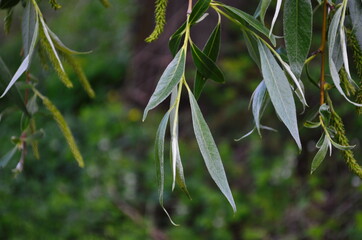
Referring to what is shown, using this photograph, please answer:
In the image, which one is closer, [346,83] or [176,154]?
[176,154]

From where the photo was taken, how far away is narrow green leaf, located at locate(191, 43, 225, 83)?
3.24 ft

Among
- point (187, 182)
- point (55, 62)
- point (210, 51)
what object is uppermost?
point (55, 62)

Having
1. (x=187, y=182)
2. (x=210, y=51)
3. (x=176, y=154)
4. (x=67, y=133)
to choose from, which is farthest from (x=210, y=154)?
(x=187, y=182)

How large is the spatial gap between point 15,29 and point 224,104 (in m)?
4.52

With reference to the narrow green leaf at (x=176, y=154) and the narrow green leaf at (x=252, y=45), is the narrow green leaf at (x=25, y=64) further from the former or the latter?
the narrow green leaf at (x=252, y=45)

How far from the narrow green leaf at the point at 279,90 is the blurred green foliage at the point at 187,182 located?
182 cm

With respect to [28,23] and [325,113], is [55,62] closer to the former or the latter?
[28,23]

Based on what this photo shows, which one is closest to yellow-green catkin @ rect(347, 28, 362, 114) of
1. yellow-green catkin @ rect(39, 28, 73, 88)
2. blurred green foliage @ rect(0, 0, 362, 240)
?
yellow-green catkin @ rect(39, 28, 73, 88)

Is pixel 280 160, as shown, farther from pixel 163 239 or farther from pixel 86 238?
pixel 86 238

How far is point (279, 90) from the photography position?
931 mm

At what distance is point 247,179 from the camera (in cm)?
365

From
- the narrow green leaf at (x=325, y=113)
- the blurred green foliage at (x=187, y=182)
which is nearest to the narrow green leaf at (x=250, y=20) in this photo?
the narrow green leaf at (x=325, y=113)

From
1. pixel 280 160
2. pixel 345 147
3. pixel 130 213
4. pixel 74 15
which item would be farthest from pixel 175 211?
pixel 74 15

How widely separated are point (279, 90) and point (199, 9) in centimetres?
18
